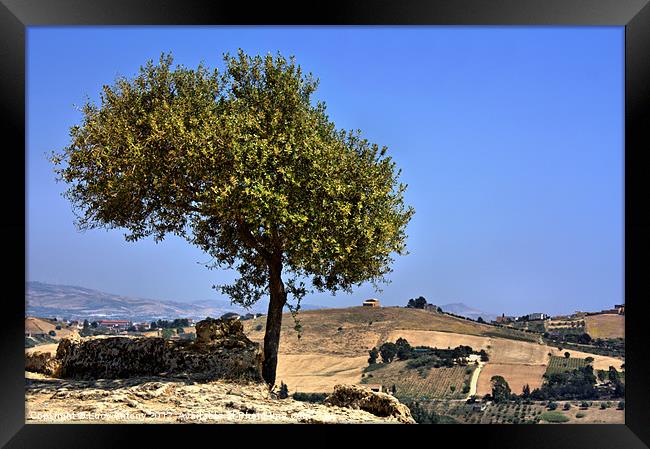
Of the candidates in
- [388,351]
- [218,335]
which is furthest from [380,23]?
[388,351]

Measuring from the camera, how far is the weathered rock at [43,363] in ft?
62.3

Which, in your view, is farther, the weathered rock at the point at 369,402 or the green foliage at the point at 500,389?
the green foliage at the point at 500,389

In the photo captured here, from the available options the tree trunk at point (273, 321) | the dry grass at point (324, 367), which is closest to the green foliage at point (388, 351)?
the dry grass at point (324, 367)

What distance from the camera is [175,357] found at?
55.6ft

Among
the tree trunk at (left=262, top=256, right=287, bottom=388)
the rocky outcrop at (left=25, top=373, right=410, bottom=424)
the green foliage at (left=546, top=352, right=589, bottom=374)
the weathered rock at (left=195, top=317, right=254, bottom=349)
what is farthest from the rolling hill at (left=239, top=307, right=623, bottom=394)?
the rocky outcrop at (left=25, top=373, right=410, bottom=424)

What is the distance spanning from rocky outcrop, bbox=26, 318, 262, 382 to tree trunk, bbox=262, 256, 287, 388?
0.38 m

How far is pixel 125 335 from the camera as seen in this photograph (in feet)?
61.0

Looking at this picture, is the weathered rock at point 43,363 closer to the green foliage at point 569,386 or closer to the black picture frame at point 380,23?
the black picture frame at point 380,23

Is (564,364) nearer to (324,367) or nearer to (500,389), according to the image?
(500,389)

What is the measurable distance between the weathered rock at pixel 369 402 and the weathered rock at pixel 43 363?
8.50 metres

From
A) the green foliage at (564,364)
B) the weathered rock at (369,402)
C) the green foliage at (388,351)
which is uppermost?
the weathered rock at (369,402)

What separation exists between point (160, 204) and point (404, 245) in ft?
21.4
